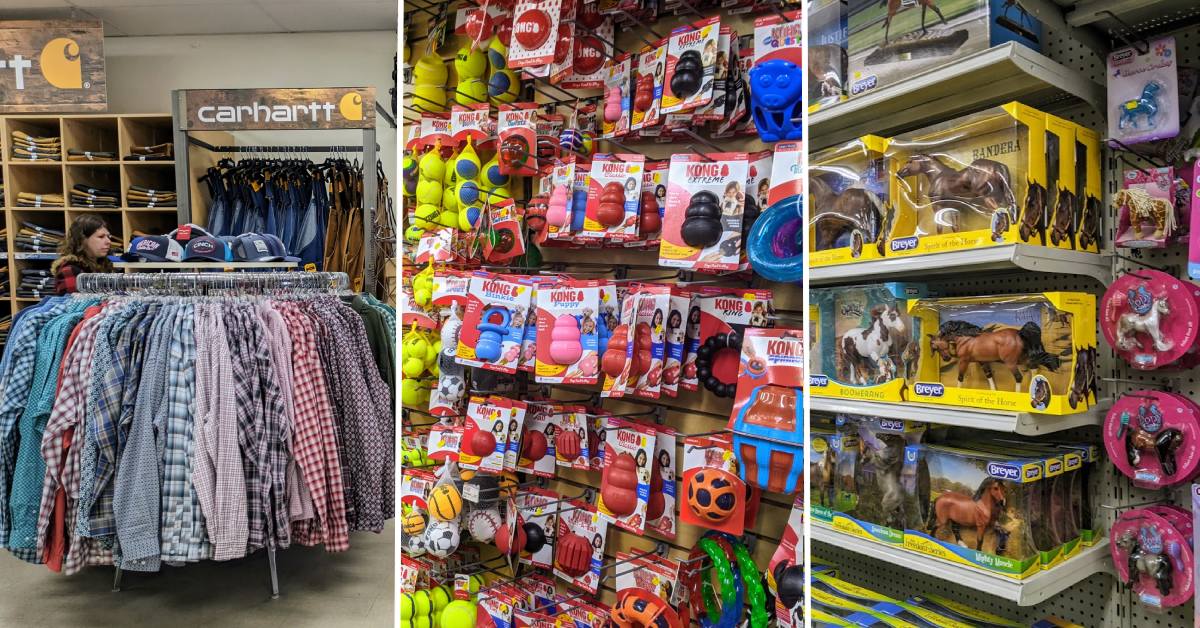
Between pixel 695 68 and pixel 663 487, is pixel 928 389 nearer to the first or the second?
pixel 663 487

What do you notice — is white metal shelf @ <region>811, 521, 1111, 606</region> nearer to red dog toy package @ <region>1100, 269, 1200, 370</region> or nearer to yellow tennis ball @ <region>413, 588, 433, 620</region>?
red dog toy package @ <region>1100, 269, 1200, 370</region>

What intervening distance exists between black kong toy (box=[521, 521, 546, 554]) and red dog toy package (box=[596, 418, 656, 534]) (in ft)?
0.88

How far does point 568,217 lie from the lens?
1966 mm

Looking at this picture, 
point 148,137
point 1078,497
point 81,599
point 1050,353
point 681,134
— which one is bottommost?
point 81,599

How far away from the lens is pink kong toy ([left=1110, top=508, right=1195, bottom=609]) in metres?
1.72

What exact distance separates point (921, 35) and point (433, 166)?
135cm

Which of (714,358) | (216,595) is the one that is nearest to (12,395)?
(216,595)

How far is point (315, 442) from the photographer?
239cm

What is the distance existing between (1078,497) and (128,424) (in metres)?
2.48

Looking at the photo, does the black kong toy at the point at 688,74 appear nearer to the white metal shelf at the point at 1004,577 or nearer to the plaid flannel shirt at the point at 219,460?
the white metal shelf at the point at 1004,577

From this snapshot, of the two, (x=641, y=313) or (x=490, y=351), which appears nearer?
(x=641, y=313)

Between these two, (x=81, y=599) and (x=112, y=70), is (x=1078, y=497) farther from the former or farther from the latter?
(x=112, y=70)

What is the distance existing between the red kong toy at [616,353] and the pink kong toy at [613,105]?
0.53 meters

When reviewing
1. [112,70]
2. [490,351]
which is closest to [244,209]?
[112,70]
